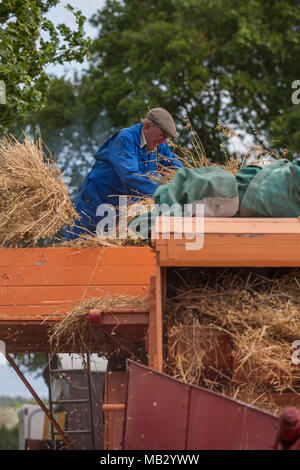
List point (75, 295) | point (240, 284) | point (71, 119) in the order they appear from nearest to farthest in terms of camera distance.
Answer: point (240, 284)
point (75, 295)
point (71, 119)

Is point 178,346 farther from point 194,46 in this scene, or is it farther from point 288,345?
point 194,46

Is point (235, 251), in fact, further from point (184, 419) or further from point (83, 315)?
point (83, 315)

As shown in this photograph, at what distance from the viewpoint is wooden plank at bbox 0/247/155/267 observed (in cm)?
469

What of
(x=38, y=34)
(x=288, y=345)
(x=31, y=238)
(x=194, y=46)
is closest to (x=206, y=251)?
(x=288, y=345)

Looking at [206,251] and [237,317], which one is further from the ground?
[206,251]

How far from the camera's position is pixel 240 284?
3.90 meters

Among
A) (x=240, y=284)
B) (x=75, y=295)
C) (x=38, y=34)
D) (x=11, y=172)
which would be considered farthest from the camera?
(x=38, y=34)

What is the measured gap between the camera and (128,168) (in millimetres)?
5500

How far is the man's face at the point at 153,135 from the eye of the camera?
231 inches

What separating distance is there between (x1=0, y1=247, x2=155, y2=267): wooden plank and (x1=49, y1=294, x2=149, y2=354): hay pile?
0.32 m

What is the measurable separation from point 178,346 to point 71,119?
542 inches

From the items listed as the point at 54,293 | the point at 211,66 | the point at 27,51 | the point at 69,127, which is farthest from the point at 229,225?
the point at 69,127

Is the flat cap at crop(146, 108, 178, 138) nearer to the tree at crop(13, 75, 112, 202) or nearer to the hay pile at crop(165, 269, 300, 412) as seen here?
the hay pile at crop(165, 269, 300, 412)

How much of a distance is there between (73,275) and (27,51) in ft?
14.6
